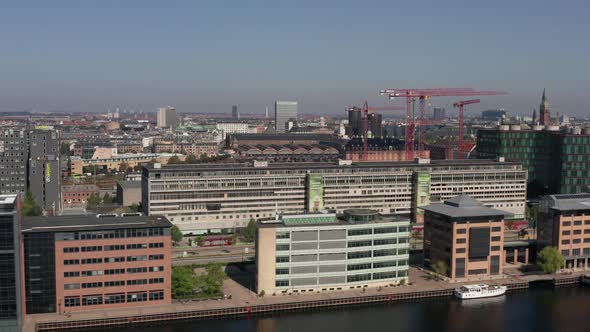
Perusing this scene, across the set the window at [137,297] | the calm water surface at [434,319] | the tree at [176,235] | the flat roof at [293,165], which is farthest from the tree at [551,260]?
the tree at [176,235]

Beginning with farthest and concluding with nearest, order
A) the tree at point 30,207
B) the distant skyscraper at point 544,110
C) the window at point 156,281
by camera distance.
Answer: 1. the distant skyscraper at point 544,110
2. the tree at point 30,207
3. the window at point 156,281

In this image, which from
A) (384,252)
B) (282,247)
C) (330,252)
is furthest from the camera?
(384,252)

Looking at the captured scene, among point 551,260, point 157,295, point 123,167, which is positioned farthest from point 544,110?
point 157,295

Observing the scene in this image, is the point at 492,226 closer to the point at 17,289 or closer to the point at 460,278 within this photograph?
the point at 460,278

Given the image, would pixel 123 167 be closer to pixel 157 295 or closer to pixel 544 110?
pixel 157 295

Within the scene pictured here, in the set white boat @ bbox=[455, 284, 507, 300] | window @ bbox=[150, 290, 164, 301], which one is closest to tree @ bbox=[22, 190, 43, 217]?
window @ bbox=[150, 290, 164, 301]

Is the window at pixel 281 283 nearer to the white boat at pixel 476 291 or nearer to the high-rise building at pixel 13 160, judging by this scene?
the white boat at pixel 476 291

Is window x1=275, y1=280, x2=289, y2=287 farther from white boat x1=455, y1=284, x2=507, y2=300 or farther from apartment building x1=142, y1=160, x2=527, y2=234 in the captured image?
apartment building x1=142, y1=160, x2=527, y2=234
